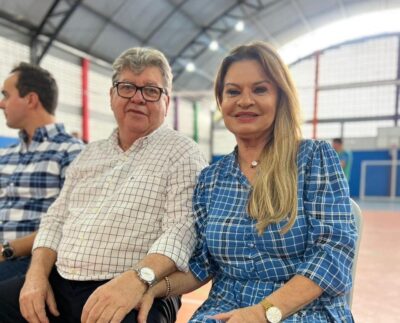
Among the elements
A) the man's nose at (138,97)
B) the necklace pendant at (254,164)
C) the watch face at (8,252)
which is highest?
the man's nose at (138,97)

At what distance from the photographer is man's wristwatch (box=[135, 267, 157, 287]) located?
A: 1.07 metres

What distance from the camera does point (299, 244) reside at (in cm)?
102

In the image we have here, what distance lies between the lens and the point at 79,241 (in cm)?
126

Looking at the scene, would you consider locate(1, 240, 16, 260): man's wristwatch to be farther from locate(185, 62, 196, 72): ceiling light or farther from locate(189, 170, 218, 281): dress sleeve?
locate(185, 62, 196, 72): ceiling light

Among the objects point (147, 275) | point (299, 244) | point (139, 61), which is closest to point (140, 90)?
point (139, 61)

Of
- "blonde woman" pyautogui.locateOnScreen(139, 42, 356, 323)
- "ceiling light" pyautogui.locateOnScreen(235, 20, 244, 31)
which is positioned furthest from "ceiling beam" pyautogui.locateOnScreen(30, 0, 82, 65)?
"blonde woman" pyautogui.locateOnScreen(139, 42, 356, 323)

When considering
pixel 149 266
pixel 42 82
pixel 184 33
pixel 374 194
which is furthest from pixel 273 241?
pixel 374 194

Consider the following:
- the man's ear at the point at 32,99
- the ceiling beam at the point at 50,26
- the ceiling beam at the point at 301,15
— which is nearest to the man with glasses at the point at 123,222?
the man's ear at the point at 32,99

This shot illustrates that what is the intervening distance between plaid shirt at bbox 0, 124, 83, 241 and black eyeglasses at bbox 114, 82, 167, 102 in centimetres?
51

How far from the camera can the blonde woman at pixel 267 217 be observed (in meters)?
0.98

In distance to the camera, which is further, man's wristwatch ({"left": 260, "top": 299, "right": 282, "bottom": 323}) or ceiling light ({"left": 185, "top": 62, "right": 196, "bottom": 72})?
ceiling light ({"left": 185, "top": 62, "right": 196, "bottom": 72})

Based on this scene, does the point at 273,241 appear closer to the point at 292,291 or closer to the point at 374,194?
the point at 292,291

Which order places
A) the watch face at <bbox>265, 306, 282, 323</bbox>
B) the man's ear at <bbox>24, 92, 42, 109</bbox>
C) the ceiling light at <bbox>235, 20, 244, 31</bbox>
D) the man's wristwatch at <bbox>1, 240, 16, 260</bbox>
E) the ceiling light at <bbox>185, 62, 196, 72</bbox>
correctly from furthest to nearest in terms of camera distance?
1. the ceiling light at <bbox>185, 62, 196, 72</bbox>
2. the ceiling light at <bbox>235, 20, 244, 31</bbox>
3. the man's ear at <bbox>24, 92, 42, 109</bbox>
4. the man's wristwatch at <bbox>1, 240, 16, 260</bbox>
5. the watch face at <bbox>265, 306, 282, 323</bbox>

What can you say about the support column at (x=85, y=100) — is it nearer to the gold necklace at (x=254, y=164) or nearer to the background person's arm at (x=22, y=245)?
the background person's arm at (x=22, y=245)
